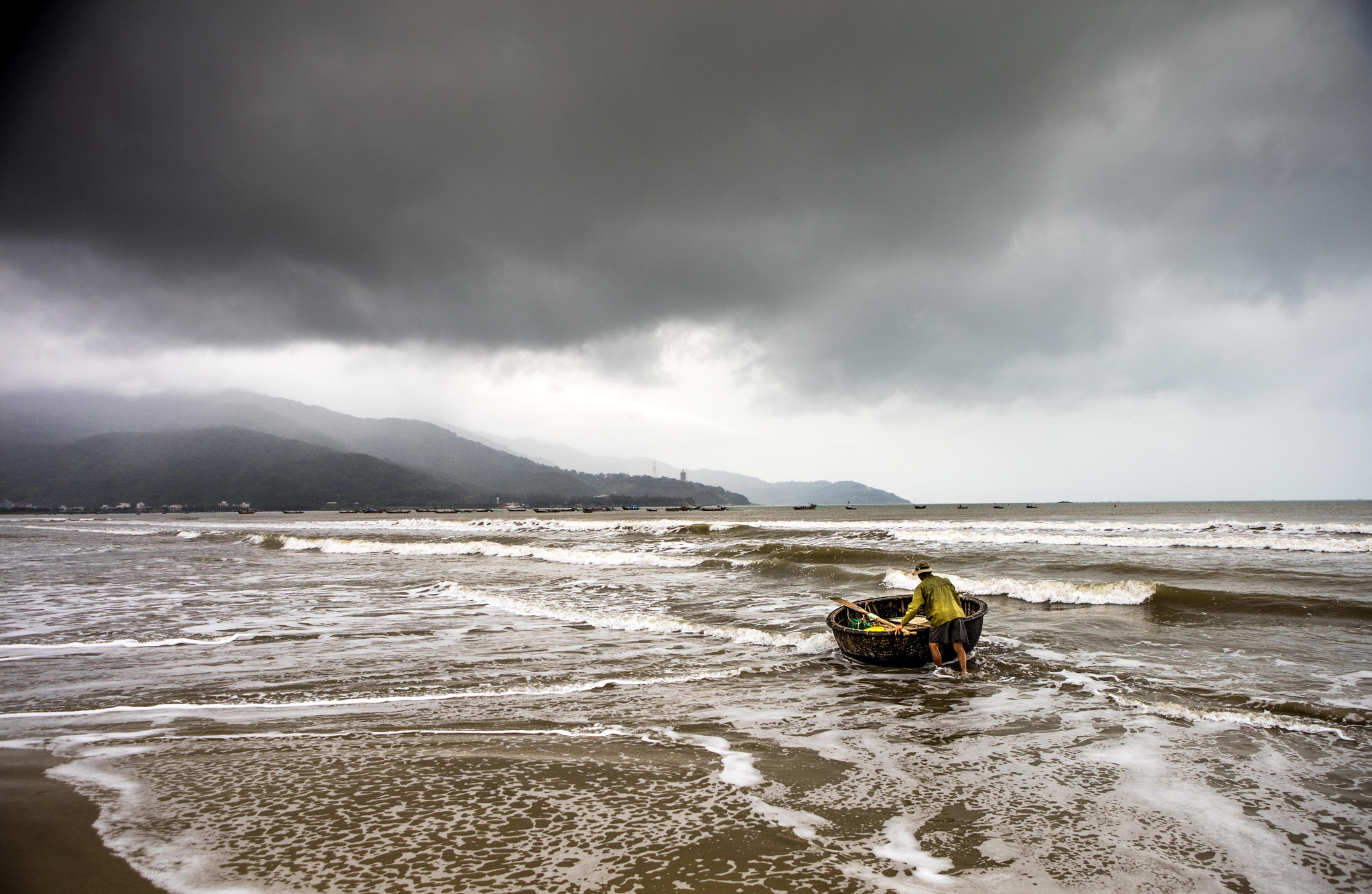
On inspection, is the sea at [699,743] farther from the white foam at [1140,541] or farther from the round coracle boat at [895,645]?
the white foam at [1140,541]

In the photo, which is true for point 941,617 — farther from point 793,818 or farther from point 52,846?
point 52,846

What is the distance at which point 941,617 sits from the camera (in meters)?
9.72

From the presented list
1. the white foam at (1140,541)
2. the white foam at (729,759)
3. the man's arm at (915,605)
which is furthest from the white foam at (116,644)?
the white foam at (1140,541)

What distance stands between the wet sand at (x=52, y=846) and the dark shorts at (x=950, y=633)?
9.44 metres

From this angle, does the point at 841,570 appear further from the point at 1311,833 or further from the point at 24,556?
the point at 24,556

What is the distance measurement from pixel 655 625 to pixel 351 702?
269 inches

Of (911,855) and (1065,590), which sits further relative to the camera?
(1065,590)

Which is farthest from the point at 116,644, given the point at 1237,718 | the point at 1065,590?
the point at 1065,590

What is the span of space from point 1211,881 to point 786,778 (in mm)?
2976

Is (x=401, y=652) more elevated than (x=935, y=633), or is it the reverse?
(x=935, y=633)

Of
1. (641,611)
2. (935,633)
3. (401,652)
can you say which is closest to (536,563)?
(641,611)

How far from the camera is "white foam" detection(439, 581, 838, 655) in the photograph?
463 inches

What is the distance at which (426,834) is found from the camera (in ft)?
14.1

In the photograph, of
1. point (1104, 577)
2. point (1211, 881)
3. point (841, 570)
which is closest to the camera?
point (1211, 881)
